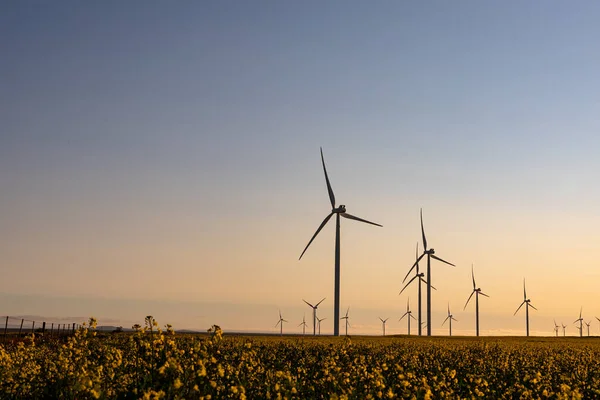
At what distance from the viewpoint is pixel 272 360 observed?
31.3 metres

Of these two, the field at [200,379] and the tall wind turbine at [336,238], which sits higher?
the tall wind turbine at [336,238]

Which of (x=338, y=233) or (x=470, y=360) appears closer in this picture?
(x=470, y=360)

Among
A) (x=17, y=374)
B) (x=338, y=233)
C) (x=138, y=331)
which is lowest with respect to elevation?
(x=17, y=374)

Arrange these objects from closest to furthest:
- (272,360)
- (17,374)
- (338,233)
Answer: (17,374)
(272,360)
(338,233)

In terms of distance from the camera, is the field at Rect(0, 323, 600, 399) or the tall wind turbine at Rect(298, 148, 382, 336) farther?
the tall wind turbine at Rect(298, 148, 382, 336)

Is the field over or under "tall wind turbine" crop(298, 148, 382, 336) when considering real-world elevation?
under

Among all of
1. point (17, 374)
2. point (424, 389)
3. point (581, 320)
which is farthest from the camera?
point (581, 320)

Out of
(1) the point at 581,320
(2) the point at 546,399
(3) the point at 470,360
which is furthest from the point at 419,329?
(2) the point at 546,399

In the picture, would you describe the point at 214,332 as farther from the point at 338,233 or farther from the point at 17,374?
the point at 338,233

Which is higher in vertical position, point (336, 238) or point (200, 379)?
point (336, 238)

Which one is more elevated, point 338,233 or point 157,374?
point 338,233

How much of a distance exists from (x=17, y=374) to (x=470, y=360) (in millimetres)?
20869

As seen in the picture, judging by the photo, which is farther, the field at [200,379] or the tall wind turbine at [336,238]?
the tall wind turbine at [336,238]

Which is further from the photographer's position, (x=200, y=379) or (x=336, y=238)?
(x=336, y=238)
